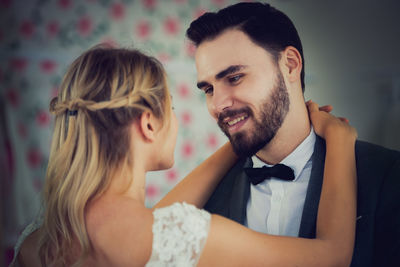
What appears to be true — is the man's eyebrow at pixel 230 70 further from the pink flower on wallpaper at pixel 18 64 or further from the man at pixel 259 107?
the pink flower on wallpaper at pixel 18 64

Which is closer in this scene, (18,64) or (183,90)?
(18,64)

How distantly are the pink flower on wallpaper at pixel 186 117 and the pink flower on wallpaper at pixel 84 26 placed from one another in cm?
49

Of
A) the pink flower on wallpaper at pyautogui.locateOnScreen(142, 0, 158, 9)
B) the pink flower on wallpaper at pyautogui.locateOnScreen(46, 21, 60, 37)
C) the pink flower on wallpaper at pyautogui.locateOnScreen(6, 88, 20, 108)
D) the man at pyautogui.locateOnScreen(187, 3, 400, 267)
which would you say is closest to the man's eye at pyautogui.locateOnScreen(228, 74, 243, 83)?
the man at pyautogui.locateOnScreen(187, 3, 400, 267)

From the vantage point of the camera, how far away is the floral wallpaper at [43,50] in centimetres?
115

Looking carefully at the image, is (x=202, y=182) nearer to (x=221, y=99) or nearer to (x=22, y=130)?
(x=221, y=99)

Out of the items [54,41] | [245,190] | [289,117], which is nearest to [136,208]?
[245,190]

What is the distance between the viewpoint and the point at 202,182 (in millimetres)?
1203

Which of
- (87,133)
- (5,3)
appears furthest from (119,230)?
(5,3)

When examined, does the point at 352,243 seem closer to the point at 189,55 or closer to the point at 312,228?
the point at 312,228

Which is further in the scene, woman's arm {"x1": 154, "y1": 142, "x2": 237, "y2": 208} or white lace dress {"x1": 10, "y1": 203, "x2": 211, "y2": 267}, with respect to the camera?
woman's arm {"x1": 154, "y1": 142, "x2": 237, "y2": 208}

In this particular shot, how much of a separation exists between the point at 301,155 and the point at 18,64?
3.47 feet

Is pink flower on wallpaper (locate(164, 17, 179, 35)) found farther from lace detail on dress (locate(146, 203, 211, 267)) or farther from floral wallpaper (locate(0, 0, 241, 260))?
lace detail on dress (locate(146, 203, 211, 267))

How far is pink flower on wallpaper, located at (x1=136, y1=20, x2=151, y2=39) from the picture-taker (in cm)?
128

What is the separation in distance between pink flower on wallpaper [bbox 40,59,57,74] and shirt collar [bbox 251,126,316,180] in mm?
917
